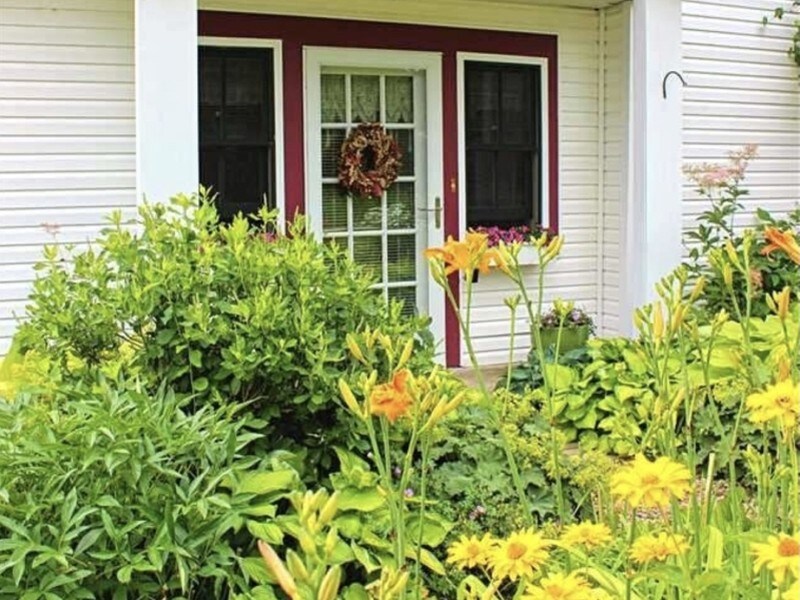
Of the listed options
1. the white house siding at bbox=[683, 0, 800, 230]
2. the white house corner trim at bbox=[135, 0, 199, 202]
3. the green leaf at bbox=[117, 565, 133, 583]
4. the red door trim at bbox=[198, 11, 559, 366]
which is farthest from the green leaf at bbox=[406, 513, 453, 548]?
the white house siding at bbox=[683, 0, 800, 230]

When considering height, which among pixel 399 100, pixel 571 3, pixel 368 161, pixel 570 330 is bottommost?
pixel 570 330

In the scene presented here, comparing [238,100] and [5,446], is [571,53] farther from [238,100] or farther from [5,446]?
[5,446]

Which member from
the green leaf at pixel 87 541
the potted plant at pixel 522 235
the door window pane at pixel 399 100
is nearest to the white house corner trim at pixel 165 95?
the door window pane at pixel 399 100

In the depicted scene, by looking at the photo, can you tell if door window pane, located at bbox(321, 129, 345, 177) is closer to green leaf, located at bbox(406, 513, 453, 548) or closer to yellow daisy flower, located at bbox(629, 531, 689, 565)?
green leaf, located at bbox(406, 513, 453, 548)

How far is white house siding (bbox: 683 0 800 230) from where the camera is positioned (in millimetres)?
6988

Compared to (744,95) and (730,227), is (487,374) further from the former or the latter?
(744,95)

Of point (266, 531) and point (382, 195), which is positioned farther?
point (382, 195)

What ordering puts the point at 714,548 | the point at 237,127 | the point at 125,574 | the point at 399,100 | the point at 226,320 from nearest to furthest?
1. the point at 714,548
2. the point at 125,574
3. the point at 226,320
4. the point at 237,127
5. the point at 399,100

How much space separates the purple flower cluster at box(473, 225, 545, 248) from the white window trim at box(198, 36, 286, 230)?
1.24m

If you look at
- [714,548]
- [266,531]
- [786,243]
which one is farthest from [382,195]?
[786,243]

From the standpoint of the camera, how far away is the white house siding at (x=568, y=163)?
6.59m

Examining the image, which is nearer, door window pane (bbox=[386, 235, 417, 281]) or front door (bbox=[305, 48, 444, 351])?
front door (bbox=[305, 48, 444, 351])

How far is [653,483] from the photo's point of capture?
1192 mm

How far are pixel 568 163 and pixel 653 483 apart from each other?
5888 millimetres
